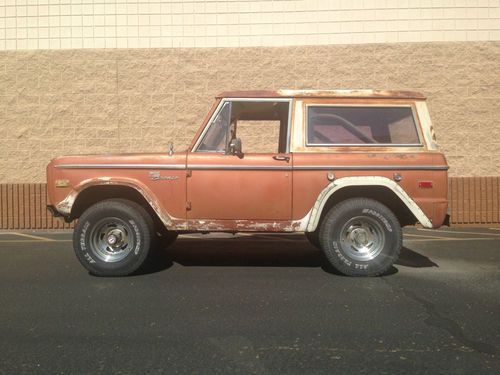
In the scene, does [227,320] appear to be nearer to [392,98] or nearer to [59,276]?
[59,276]

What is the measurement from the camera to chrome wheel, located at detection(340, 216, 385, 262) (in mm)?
5480

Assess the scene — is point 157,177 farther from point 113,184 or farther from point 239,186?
point 239,186

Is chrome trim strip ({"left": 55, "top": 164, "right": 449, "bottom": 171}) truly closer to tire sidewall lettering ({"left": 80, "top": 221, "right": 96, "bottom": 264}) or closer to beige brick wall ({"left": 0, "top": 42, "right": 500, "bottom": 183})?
tire sidewall lettering ({"left": 80, "top": 221, "right": 96, "bottom": 264})

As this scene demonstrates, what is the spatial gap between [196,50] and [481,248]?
7539mm

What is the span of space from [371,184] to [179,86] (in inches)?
278

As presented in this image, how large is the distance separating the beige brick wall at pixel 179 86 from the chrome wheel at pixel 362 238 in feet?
20.9

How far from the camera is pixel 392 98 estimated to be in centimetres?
575

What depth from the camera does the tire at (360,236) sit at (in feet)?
17.8

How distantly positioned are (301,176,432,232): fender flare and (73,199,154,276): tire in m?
2.01

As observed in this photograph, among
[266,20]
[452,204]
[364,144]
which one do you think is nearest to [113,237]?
[364,144]

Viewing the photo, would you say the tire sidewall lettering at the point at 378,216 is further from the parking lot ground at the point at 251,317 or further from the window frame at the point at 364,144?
the window frame at the point at 364,144

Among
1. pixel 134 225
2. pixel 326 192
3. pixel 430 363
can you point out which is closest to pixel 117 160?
pixel 134 225

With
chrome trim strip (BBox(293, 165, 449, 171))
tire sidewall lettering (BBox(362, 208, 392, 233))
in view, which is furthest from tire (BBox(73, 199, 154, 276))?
tire sidewall lettering (BBox(362, 208, 392, 233))

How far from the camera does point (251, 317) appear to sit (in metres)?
4.03
